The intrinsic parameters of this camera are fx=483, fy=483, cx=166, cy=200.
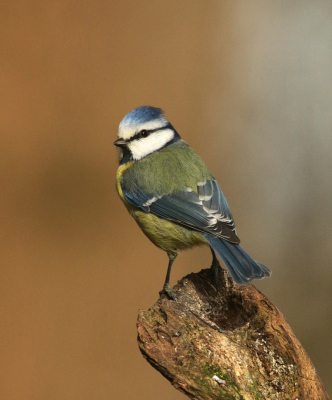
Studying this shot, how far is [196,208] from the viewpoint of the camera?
203cm

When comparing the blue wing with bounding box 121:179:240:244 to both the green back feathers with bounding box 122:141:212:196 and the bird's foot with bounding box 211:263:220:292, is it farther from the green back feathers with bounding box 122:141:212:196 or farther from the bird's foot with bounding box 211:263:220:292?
the bird's foot with bounding box 211:263:220:292

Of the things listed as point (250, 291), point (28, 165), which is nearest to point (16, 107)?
point (28, 165)

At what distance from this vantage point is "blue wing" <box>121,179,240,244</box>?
198 centimetres

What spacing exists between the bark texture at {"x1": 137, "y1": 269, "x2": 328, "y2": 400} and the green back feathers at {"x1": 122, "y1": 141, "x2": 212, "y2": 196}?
578 millimetres

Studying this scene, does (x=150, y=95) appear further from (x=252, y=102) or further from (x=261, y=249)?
(x=261, y=249)

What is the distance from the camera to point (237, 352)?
61.0 inches

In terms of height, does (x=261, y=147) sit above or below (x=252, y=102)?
below

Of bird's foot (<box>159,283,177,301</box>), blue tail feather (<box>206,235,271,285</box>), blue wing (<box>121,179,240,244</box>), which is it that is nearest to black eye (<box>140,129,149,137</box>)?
blue wing (<box>121,179,240,244</box>)

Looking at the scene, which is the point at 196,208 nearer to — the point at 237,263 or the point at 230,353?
the point at 237,263

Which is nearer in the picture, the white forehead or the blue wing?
the blue wing

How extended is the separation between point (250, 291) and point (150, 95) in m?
1.73

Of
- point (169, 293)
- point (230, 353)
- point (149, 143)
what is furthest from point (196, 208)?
point (230, 353)

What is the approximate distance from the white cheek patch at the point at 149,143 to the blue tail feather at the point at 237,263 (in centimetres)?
59

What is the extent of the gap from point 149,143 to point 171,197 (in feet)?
1.30
